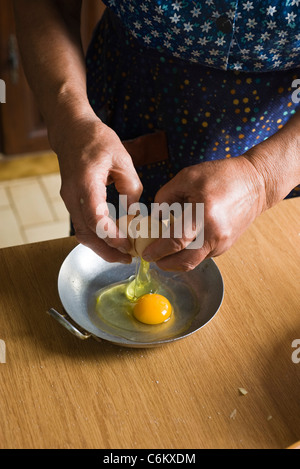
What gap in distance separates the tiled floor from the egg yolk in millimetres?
1449

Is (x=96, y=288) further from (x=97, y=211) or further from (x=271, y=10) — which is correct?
(x=271, y=10)

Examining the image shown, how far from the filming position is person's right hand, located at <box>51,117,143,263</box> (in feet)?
3.06

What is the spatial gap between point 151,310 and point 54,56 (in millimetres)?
564

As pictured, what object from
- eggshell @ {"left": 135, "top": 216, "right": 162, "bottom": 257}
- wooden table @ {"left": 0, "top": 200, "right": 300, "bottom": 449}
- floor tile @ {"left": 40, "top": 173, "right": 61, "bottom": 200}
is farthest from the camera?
floor tile @ {"left": 40, "top": 173, "right": 61, "bottom": 200}

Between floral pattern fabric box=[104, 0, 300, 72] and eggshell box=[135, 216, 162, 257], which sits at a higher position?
floral pattern fabric box=[104, 0, 300, 72]

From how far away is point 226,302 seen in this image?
1.08 meters

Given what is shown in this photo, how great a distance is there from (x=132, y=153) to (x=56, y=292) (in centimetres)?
38

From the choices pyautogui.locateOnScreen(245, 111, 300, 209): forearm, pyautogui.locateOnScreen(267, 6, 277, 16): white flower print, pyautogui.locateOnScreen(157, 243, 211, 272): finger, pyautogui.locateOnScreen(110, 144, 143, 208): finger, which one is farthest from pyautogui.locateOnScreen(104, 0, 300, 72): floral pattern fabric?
pyautogui.locateOnScreen(157, 243, 211, 272): finger

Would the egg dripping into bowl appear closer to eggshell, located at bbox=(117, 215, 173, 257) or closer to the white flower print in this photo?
eggshell, located at bbox=(117, 215, 173, 257)

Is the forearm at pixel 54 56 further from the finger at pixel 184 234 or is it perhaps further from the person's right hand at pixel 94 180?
the finger at pixel 184 234

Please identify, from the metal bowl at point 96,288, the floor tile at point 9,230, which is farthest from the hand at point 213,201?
the floor tile at point 9,230

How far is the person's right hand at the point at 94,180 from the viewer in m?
0.93

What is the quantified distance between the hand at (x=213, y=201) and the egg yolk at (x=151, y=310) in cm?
9

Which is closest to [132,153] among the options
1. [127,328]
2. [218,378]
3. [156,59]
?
[156,59]
